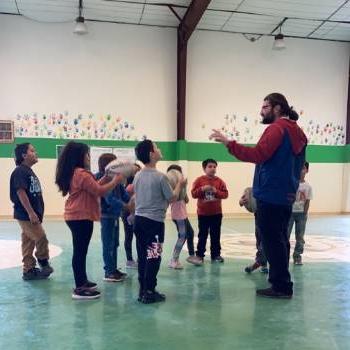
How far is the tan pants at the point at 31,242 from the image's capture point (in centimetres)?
402

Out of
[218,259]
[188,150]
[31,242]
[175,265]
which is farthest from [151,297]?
[188,150]

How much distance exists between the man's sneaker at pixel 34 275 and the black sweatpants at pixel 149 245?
117 cm

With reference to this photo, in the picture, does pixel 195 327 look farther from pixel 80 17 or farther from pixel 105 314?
pixel 80 17

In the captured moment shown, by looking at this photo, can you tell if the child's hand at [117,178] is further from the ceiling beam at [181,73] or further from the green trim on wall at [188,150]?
the ceiling beam at [181,73]

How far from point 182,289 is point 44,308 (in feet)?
3.70

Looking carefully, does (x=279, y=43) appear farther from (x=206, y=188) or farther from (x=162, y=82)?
(x=206, y=188)

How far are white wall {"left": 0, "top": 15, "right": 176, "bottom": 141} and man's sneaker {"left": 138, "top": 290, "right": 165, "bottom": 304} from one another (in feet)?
23.0

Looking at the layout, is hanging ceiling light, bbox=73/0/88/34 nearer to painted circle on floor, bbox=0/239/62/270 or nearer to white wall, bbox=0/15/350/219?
white wall, bbox=0/15/350/219

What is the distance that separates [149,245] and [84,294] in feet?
2.10

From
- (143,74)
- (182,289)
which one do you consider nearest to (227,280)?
(182,289)

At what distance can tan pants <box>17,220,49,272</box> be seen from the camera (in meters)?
4.02

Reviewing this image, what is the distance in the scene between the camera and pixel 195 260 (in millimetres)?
4723

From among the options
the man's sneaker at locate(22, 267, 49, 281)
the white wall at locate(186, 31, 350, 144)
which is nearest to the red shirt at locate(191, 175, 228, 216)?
the man's sneaker at locate(22, 267, 49, 281)

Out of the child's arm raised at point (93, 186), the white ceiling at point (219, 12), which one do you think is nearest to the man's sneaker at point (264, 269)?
the child's arm raised at point (93, 186)
